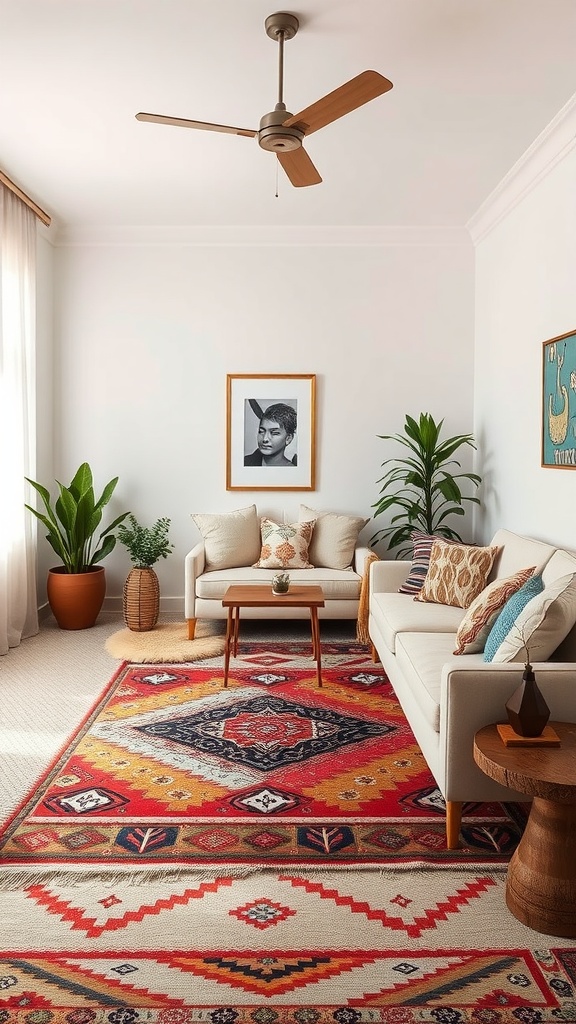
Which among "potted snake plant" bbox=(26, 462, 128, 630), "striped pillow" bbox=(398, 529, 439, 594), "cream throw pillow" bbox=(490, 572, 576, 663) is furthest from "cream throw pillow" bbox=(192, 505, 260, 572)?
"cream throw pillow" bbox=(490, 572, 576, 663)

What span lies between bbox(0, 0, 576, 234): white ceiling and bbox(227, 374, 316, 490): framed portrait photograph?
126 cm

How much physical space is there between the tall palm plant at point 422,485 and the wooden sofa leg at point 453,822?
9.63 ft

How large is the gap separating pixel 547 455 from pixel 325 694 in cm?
171

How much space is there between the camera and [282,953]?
1.99 meters

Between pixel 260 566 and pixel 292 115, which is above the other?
pixel 292 115

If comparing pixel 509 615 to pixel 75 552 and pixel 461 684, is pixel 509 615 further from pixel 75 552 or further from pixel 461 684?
pixel 75 552

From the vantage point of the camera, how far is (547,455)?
402 centimetres

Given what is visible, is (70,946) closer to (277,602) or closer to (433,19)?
(277,602)

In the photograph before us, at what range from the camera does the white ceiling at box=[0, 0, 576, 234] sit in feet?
Result: 9.32

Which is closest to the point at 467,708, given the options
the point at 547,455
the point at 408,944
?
the point at 408,944

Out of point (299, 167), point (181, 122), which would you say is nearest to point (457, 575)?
point (299, 167)

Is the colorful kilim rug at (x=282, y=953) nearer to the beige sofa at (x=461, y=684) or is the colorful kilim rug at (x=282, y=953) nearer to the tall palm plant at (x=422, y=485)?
the beige sofa at (x=461, y=684)

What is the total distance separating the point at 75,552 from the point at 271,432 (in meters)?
1.70

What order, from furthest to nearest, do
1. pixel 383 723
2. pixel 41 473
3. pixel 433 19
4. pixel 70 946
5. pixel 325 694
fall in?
pixel 41 473
pixel 325 694
pixel 383 723
pixel 433 19
pixel 70 946
